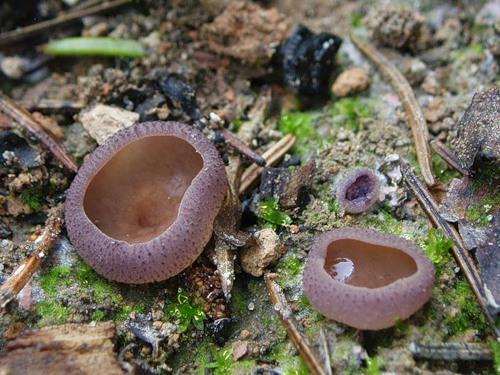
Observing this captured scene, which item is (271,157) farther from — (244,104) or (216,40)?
(216,40)

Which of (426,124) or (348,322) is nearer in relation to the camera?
(348,322)

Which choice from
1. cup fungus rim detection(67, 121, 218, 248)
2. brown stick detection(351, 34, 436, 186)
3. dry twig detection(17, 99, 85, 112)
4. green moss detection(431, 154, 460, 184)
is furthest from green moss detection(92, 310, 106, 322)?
green moss detection(431, 154, 460, 184)

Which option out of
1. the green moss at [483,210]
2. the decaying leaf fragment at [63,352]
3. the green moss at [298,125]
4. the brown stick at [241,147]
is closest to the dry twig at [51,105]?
the brown stick at [241,147]

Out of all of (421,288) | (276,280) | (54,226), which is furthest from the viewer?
(54,226)

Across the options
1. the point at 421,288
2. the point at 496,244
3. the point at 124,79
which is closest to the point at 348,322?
the point at 421,288

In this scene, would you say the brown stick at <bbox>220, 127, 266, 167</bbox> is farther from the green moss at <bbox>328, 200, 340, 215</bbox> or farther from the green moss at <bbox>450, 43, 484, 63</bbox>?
the green moss at <bbox>450, 43, 484, 63</bbox>

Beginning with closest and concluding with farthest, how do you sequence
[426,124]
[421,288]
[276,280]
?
[421,288] < [276,280] < [426,124]

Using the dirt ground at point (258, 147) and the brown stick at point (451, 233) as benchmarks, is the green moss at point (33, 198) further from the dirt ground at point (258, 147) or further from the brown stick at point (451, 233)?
the brown stick at point (451, 233)
